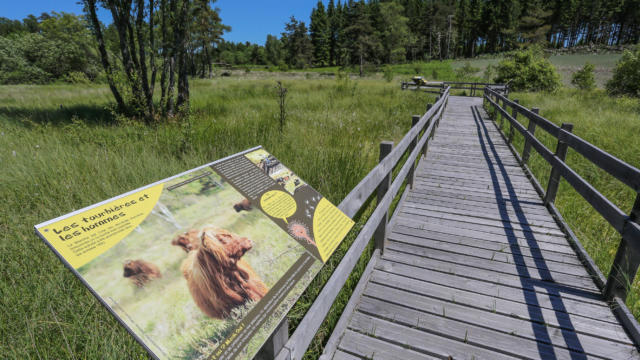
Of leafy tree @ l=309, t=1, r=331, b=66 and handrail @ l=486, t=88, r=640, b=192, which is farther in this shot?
leafy tree @ l=309, t=1, r=331, b=66

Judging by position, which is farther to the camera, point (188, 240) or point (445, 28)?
point (445, 28)

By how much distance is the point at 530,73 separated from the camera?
→ 22.9m

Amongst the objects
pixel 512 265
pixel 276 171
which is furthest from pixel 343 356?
pixel 512 265

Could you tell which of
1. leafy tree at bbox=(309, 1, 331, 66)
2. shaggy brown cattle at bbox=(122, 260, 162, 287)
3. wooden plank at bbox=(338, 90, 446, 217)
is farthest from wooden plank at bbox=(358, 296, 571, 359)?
leafy tree at bbox=(309, 1, 331, 66)

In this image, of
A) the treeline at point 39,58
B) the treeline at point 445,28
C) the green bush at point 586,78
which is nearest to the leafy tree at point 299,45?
the treeline at point 445,28

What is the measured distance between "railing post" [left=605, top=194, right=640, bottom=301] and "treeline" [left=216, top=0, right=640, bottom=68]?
6367 cm

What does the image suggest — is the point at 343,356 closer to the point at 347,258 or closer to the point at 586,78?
the point at 347,258

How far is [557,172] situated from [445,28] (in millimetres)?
92824

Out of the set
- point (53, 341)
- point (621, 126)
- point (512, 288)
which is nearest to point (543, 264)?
point (512, 288)

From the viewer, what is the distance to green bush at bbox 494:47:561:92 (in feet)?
72.1

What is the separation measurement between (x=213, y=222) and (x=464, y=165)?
623cm

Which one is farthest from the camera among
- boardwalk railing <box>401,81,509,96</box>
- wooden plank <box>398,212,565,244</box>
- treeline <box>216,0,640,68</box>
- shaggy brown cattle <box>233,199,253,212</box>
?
treeline <box>216,0,640,68</box>

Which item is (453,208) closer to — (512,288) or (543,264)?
(543,264)

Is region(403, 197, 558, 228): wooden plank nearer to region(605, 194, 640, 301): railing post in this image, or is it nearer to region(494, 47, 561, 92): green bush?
region(605, 194, 640, 301): railing post
